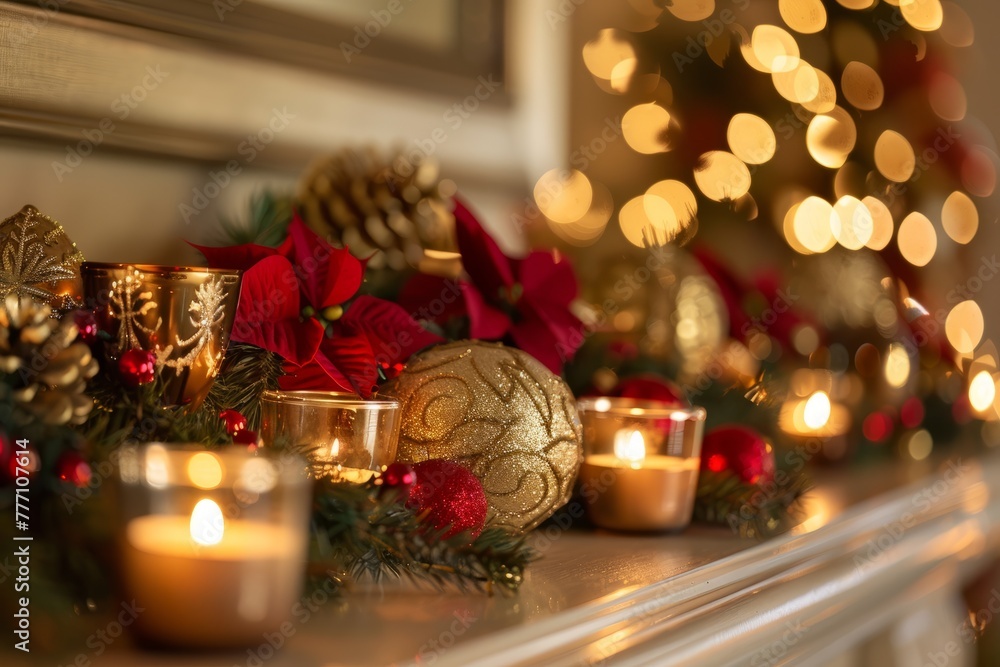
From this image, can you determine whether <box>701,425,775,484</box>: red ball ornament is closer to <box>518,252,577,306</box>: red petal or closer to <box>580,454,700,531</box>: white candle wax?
<box>580,454,700,531</box>: white candle wax

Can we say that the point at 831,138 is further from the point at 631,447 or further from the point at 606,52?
the point at 631,447

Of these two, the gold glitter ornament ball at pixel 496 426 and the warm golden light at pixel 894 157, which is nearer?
the gold glitter ornament ball at pixel 496 426

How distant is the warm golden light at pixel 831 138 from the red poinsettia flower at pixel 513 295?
82 cm

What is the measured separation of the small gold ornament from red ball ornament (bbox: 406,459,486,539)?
200 mm

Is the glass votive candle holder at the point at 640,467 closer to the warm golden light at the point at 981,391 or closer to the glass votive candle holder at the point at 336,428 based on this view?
the glass votive candle holder at the point at 336,428

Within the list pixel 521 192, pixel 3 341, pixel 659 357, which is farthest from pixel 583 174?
pixel 3 341

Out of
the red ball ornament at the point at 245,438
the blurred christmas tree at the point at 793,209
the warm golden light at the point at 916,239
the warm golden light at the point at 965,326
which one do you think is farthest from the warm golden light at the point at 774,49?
the red ball ornament at the point at 245,438

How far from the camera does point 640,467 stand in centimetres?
61

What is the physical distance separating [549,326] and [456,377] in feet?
0.41

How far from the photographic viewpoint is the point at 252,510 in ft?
1.10

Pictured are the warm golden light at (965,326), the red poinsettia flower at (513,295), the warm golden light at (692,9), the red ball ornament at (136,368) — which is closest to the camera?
the red ball ornament at (136,368)

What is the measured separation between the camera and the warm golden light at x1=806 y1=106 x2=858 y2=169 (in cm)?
135

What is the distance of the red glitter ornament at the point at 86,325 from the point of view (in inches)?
17.4

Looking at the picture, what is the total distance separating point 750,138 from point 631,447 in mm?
801
